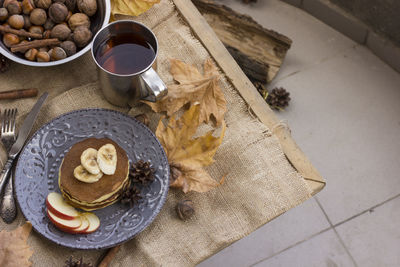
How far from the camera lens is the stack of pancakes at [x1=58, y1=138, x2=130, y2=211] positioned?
88 centimetres

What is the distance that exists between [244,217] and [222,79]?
0.32m

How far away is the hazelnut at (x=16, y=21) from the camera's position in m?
0.99

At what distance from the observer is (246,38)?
1.53m

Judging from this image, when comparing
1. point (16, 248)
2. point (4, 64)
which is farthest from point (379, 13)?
point (16, 248)

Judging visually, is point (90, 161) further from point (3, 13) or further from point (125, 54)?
point (3, 13)

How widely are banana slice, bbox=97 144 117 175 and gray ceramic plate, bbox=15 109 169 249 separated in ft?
0.25

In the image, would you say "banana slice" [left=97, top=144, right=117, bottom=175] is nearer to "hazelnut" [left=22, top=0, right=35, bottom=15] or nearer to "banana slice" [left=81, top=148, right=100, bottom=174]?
"banana slice" [left=81, top=148, right=100, bottom=174]

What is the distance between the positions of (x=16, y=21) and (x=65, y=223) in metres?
0.44

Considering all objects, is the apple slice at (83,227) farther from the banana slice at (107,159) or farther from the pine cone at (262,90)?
the pine cone at (262,90)

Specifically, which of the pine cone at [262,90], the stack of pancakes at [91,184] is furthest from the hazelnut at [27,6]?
the pine cone at [262,90]

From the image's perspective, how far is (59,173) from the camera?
911mm

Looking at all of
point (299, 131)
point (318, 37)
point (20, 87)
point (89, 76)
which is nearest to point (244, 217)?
point (89, 76)

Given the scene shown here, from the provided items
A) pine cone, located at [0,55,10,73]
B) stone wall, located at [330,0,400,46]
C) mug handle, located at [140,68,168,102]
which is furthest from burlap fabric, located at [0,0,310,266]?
stone wall, located at [330,0,400,46]

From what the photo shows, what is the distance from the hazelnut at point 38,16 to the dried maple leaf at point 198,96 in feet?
0.94
